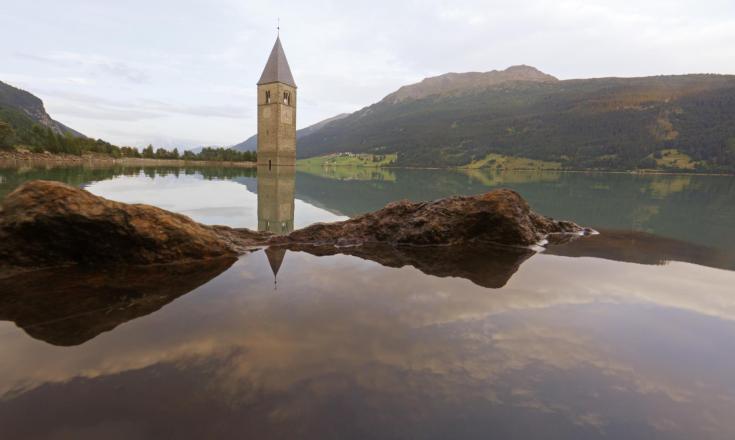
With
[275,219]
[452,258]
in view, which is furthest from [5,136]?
[452,258]

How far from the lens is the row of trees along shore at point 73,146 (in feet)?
252

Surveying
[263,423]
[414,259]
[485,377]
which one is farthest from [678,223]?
[263,423]

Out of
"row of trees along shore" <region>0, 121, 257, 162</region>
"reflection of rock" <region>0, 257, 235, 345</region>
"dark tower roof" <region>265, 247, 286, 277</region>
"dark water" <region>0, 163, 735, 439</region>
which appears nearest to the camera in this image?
"dark water" <region>0, 163, 735, 439</region>

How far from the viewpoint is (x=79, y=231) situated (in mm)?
7371

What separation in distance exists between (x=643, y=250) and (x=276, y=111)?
8991cm

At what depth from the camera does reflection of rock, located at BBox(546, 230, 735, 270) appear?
1001 cm

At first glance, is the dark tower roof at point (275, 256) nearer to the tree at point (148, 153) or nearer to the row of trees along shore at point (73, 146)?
the row of trees along shore at point (73, 146)

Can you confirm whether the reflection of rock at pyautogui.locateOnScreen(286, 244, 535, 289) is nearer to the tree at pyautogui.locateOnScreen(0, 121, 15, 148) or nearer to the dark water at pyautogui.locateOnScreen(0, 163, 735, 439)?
the dark water at pyautogui.locateOnScreen(0, 163, 735, 439)

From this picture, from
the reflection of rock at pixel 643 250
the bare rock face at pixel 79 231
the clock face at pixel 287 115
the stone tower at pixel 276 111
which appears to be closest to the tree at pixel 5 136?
the stone tower at pixel 276 111

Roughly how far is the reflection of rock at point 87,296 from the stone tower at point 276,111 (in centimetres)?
8767

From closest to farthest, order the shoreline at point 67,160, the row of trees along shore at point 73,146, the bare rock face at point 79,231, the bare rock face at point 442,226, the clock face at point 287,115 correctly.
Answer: the bare rock face at point 79,231
the bare rock face at point 442,226
the shoreline at point 67,160
the row of trees along shore at point 73,146
the clock face at point 287,115

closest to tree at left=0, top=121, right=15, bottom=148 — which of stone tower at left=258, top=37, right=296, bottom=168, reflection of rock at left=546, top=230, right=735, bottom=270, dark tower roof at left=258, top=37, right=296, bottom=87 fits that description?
stone tower at left=258, top=37, right=296, bottom=168

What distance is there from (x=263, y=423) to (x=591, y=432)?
287cm

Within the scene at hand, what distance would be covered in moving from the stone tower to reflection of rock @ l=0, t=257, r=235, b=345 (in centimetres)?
8767
